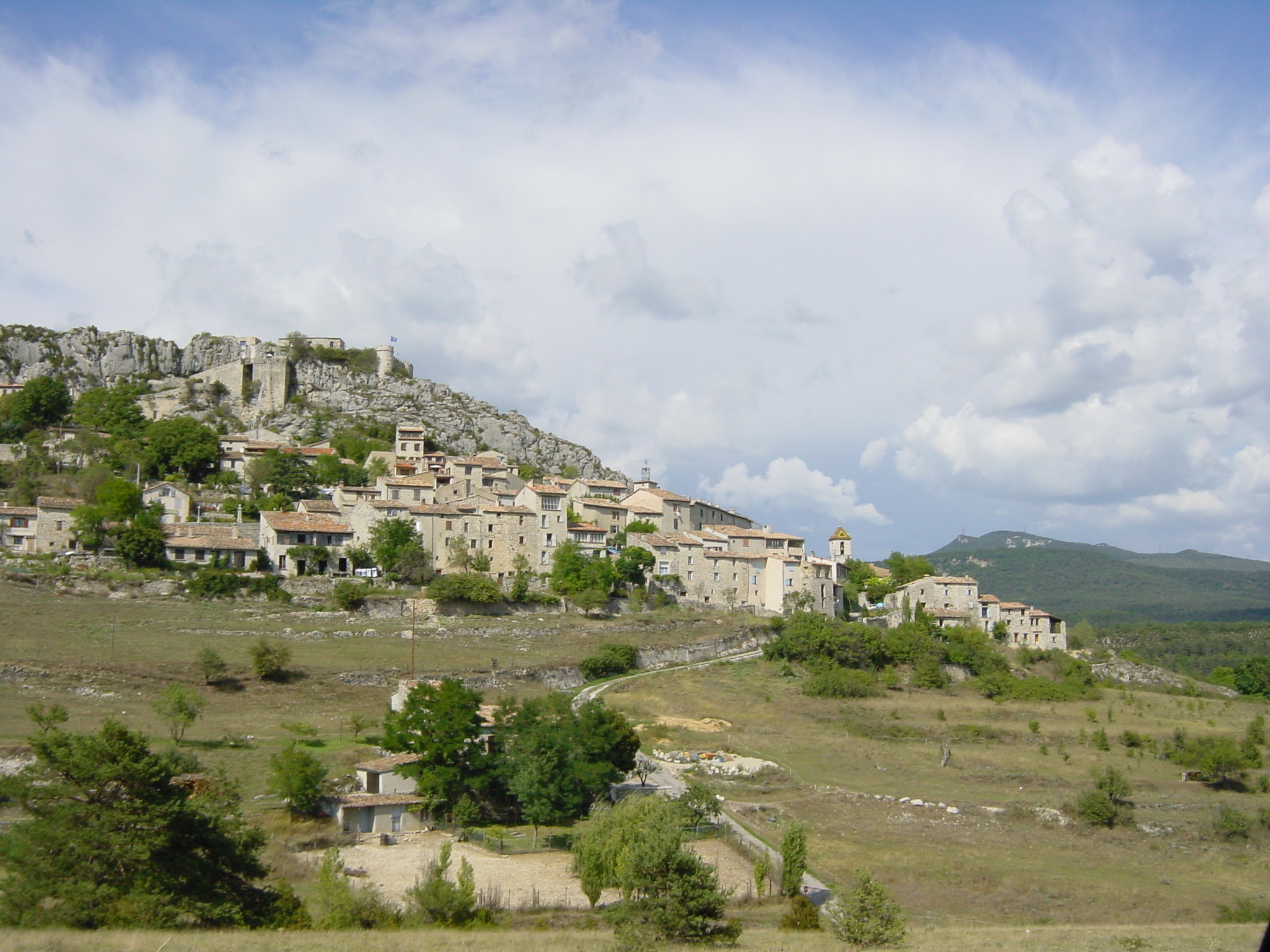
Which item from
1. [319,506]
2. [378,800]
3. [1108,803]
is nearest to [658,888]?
[378,800]

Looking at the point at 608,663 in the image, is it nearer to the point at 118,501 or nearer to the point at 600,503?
the point at 600,503

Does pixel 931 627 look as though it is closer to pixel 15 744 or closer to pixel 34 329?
pixel 15 744

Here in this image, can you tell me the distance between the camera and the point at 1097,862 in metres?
36.6

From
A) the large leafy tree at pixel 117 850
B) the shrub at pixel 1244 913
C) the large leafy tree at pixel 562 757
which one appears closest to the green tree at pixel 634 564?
the large leafy tree at pixel 562 757

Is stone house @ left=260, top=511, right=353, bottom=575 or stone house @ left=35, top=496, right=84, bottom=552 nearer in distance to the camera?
stone house @ left=35, top=496, right=84, bottom=552

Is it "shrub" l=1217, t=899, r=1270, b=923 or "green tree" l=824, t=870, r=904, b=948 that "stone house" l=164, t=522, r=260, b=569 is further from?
"shrub" l=1217, t=899, r=1270, b=923

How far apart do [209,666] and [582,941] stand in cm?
3130

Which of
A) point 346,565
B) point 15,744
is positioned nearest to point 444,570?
point 346,565

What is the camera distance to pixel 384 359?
137 metres

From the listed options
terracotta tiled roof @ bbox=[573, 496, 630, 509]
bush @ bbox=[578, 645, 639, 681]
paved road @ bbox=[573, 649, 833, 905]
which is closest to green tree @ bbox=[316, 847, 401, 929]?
paved road @ bbox=[573, 649, 833, 905]

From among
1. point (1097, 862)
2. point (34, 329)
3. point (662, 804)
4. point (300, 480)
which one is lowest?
point (1097, 862)

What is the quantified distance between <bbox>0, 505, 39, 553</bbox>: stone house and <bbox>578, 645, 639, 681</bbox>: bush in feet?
125

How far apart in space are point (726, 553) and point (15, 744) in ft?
176

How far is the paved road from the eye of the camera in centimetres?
3183
